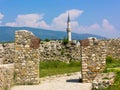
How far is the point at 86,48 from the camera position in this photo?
920 inches

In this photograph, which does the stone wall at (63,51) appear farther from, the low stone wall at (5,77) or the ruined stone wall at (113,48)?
the low stone wall at (5,77)

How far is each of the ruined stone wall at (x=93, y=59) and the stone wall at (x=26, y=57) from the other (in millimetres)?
2848

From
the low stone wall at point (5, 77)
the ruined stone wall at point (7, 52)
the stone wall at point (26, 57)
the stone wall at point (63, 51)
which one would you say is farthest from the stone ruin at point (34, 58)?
the stone wall at point (63, 51)

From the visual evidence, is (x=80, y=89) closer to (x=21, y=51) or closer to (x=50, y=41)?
(x=21, y=51)

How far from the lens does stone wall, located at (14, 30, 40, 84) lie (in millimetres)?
23281

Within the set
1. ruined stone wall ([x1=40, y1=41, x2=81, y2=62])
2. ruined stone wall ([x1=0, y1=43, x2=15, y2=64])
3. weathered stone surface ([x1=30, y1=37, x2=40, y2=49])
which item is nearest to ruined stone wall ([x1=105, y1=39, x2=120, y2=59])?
ruined stone wall ([x1=40, y1=41, x2=81, y2=62])

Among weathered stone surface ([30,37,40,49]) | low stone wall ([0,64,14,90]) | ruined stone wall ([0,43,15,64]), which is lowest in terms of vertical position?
low stone wall ([0,64,14,90])

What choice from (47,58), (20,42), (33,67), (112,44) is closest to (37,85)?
(33,67)

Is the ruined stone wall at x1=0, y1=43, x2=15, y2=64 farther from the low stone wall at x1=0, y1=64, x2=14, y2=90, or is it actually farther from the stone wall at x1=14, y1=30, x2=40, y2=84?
the low stone wall at x1=0, y1=64, x2=14, y2=90

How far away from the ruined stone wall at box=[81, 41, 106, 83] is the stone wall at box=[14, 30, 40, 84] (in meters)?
2.85

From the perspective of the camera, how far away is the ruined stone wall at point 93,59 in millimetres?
23297

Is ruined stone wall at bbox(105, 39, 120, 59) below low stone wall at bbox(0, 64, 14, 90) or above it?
above

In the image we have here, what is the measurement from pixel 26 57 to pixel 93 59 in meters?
4.03

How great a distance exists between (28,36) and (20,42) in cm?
62
